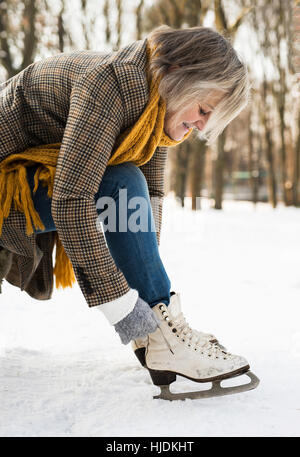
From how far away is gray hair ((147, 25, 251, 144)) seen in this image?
4.26 feet

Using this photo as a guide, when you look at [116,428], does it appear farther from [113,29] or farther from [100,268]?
[113,29]

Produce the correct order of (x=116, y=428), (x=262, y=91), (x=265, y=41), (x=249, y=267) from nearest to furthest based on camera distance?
(x=116, y=428), (x=249, y=267), (x=265, y=41), (x=262, y=91)

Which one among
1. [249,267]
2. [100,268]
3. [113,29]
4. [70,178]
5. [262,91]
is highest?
[113,29]

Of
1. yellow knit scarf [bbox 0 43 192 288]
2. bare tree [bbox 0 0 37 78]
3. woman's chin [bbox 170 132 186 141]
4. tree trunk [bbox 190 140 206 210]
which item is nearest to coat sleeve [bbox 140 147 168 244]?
woman's chin [bbox 170 132 186 141]

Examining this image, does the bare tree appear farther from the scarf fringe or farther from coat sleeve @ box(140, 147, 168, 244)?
the scarf fringe

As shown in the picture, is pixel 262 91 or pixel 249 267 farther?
pixel 262 91

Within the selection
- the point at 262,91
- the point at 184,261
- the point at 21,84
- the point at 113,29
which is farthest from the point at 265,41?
the point at 21,84

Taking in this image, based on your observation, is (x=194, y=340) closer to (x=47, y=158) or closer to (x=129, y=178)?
(x=129, y=178)

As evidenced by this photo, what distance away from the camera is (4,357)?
1.64 meters

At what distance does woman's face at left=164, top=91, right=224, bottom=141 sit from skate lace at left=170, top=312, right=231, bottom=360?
0.57 m

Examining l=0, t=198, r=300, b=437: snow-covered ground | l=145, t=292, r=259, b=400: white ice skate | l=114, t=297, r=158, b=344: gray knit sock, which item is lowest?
l=0, t=198, r=300, b=437: snow-covered ground

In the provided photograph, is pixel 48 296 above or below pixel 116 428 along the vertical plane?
above

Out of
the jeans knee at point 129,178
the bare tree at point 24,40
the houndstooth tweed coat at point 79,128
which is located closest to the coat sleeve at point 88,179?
the houndstooth tweed coat at point 79,128

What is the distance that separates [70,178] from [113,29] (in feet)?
37.6
